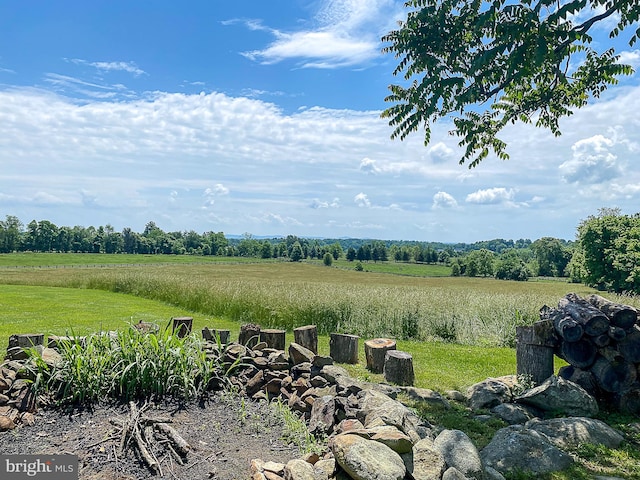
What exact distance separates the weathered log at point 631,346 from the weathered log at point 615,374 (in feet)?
0.24

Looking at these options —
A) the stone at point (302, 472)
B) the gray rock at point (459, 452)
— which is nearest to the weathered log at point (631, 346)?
the gray rock at point (459, 452)

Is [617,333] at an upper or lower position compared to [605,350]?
upper

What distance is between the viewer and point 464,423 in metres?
4.42

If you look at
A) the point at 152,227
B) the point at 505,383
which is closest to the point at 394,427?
the point at 505,383

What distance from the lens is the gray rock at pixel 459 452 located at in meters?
2.97

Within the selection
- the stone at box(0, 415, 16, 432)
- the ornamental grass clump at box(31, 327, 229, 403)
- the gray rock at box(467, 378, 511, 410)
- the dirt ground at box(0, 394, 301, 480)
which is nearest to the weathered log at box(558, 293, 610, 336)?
the gray rock at box(467, 378, 511, 410)

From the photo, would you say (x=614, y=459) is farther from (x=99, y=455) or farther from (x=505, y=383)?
(x=99, y=455)

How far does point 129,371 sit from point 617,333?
527 centimetres

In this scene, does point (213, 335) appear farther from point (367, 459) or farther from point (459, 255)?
point (459, 255)

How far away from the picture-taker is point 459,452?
10.1 ft

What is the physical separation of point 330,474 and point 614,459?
8.92 feet

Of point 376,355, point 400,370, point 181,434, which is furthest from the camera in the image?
point 376,355

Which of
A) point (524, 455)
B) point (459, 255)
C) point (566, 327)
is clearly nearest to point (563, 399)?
point (566, 327)

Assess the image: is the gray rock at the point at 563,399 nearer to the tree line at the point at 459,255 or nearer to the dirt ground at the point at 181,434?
the dirt ground at the point at 181,434
